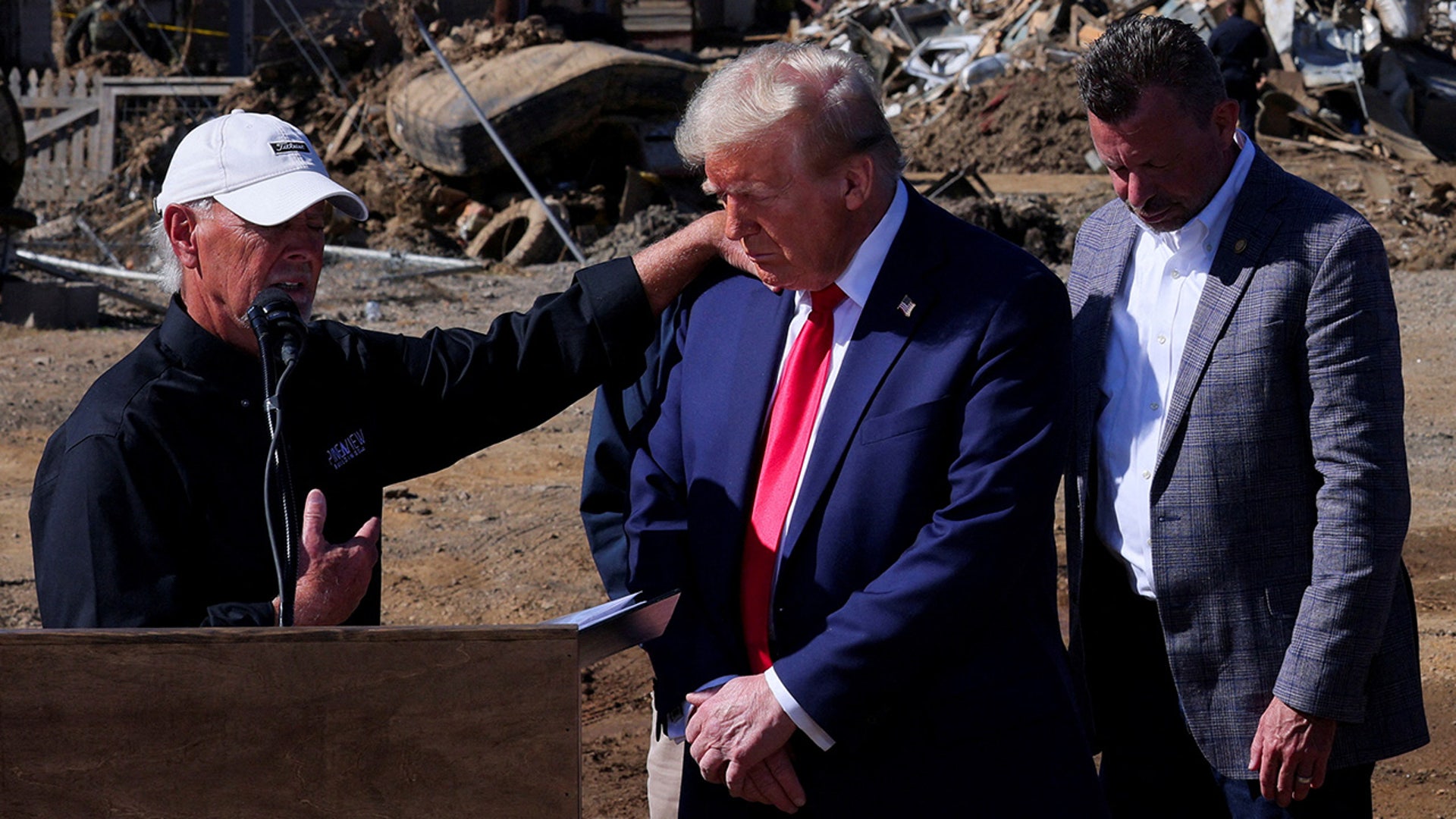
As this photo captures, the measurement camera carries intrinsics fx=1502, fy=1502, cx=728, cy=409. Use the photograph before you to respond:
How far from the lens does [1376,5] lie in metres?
19.5

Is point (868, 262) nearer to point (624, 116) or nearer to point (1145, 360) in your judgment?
point (1145, 360)

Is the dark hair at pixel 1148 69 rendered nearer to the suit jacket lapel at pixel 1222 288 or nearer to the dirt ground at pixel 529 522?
the suit jacket lapel at pixel 1222 288

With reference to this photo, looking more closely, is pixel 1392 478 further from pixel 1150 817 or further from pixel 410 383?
pixel 410 383

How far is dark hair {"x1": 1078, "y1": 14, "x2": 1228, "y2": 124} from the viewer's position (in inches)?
108

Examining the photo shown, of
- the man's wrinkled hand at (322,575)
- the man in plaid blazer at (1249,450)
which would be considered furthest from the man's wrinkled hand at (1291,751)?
the man's wrinkled hand at (322,575)

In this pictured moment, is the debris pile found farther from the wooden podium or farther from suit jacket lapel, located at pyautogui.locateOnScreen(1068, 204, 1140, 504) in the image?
the wooden podium

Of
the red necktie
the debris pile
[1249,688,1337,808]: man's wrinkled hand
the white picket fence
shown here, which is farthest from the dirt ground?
the white picket fence

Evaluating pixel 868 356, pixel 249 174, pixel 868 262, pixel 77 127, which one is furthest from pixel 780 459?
pixel 77 127

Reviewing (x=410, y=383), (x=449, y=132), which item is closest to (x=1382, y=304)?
(x=410, y=383)

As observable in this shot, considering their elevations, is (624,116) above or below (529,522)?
below

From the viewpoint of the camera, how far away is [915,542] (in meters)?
2.48

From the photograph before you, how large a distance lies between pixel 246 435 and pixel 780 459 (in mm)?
915

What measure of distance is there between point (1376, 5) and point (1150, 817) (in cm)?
1906

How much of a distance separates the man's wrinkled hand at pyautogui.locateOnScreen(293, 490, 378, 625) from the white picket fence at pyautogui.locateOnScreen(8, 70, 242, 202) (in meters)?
19.0
